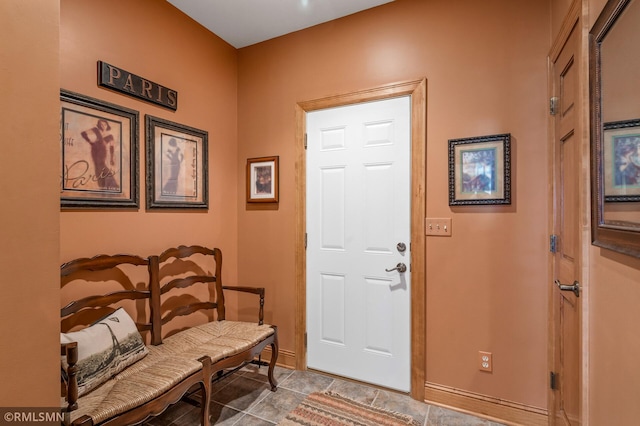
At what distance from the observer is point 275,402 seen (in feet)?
7.20

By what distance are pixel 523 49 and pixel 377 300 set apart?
1994 mm

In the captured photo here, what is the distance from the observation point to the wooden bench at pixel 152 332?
1411 mm

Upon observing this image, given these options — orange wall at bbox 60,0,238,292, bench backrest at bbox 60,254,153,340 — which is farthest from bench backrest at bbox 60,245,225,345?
orange wall at bbox 60,0,238,292

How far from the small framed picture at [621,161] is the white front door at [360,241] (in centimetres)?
132

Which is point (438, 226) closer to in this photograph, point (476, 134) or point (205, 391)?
point (476, 134)

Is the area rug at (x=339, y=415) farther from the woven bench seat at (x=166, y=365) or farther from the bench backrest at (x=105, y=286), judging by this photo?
the bench backrest at (x=105, y=286)

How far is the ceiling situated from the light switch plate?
1.70m

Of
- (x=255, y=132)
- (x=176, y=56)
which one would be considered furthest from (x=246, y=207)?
(x=176, y=56)

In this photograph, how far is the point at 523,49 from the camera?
6.46 feet

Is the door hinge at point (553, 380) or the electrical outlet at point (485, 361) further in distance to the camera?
the electrical outlet at point (485, 361)

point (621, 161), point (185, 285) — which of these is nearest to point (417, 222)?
point (621, 161)

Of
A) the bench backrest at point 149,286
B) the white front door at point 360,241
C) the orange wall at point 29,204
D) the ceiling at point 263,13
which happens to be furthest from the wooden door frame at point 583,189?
the bench backrest at point 149,286

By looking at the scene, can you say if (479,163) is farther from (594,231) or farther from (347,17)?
(347,17)

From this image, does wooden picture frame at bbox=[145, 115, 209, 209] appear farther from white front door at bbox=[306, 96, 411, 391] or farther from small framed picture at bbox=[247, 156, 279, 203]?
white front door at bbox=[306, 96, 411, 391]
